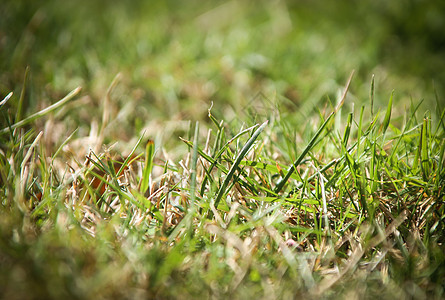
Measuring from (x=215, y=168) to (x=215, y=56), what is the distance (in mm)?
1294

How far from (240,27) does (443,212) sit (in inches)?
88.5

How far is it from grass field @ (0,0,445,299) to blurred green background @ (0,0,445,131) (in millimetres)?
13

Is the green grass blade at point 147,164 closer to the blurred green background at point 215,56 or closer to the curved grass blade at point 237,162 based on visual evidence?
the curved grass blade at point 237,162

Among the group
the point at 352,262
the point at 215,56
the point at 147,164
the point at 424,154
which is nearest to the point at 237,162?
the point at 147,164

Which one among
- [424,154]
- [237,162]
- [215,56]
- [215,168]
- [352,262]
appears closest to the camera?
[352,262]

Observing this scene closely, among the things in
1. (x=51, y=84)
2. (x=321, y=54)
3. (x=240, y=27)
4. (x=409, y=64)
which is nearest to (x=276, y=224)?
(x=51, y=84)

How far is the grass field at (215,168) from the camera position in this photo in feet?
2.85

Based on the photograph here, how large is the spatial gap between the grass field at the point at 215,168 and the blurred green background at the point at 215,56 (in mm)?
13

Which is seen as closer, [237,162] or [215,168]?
[237,162]

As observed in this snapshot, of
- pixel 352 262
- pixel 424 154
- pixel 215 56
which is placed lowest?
pixel 352 262

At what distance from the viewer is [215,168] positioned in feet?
4.41

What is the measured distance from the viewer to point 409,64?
254 centimetres

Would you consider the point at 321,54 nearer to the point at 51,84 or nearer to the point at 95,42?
the point at 95,42

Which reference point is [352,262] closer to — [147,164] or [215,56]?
[147,164]
